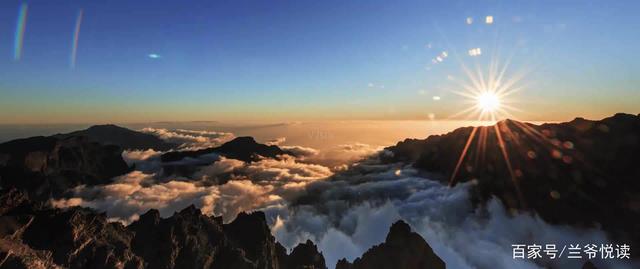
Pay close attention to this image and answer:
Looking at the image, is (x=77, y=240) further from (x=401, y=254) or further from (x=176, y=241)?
(x=401, y=254)

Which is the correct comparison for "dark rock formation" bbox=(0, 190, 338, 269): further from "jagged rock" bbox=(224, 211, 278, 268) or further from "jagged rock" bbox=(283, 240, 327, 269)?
"jagged rock" bbox=(283, 240, 327, 269)

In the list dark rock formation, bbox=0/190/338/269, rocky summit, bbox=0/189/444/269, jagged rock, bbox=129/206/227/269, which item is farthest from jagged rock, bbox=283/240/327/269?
jagged rock, bbox=129/206/227/269

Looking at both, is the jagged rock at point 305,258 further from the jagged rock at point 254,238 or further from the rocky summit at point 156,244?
the jagged rock at point 254,238

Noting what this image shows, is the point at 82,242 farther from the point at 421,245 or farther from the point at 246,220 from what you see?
the point at 421,245

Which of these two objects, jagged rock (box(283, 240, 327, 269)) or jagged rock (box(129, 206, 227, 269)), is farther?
jagged rock (box(283, 240, 327, 269))

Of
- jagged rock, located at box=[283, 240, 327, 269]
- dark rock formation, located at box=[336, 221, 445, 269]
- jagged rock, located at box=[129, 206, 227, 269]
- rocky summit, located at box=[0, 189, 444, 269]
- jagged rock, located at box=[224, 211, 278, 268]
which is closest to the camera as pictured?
rocky summit, located at box=[0, 189, 444, 269]

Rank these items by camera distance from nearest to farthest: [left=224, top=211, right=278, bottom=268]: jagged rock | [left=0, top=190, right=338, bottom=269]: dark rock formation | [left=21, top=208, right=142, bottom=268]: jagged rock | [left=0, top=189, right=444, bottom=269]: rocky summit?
[left=0, top=190, right=338, bottom=269]: dark rock formation < [left=0, top=189, right=444, bottom=269]: rocky summit < [left=21, top=208, right=142, bottom=268]: jagged rock < [left=224, top=211, right=278, bottom=268]: jagged rock

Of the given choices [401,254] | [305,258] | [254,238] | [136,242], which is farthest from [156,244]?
[401,254]

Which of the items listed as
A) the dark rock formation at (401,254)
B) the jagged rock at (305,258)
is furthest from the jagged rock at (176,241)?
the dark rock formation at (401,254)

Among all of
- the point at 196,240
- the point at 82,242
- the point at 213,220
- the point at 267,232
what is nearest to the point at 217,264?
the point at 196,240
